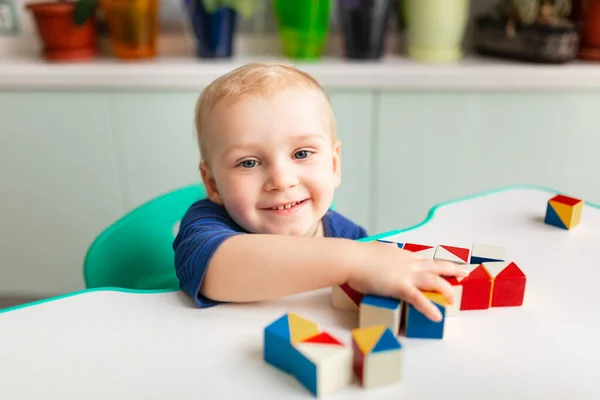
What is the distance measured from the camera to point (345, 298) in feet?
2.17

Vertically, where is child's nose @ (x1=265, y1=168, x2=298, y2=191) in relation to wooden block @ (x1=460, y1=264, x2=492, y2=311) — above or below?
above

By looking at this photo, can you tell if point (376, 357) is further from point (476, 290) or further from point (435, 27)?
point (435, 27)

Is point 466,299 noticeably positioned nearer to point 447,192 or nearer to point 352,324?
point 352,324

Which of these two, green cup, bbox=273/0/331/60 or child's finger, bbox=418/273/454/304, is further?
green cup, bbox=273/0/331/60

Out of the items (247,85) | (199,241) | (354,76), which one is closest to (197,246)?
(199,241)

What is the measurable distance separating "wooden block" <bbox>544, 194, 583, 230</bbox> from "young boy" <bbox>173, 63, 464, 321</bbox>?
31 centimetres

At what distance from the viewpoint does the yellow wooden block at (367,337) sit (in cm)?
53

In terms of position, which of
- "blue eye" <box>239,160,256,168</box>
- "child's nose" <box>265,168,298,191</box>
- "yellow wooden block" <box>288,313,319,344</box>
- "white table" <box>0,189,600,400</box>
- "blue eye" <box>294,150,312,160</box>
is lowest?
"white table" <box>0,189,600,400</box>

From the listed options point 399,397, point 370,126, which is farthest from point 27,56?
point 399,397

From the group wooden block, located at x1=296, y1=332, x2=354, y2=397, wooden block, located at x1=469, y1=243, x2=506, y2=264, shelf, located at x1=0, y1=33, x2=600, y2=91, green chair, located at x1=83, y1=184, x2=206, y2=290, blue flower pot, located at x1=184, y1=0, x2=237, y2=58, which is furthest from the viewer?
blue flower pot, located at x1=184, y1=0, x2=237, y2=58

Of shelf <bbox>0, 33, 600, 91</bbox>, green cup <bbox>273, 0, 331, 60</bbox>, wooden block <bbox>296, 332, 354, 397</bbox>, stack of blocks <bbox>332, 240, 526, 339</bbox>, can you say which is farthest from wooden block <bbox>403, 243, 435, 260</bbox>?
green cup <bbox>273, 0, 331, 60</bbox>

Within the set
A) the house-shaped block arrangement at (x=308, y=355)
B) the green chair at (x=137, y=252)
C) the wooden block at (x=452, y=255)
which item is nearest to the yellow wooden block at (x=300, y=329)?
the house-shaped block arrangement at (x=308, y=355)

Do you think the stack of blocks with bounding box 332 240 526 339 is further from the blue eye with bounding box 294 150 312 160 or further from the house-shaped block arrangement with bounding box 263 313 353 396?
the blue eye with bounding box 294 150 312 160

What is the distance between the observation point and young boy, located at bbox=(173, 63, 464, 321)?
0.65 metres
